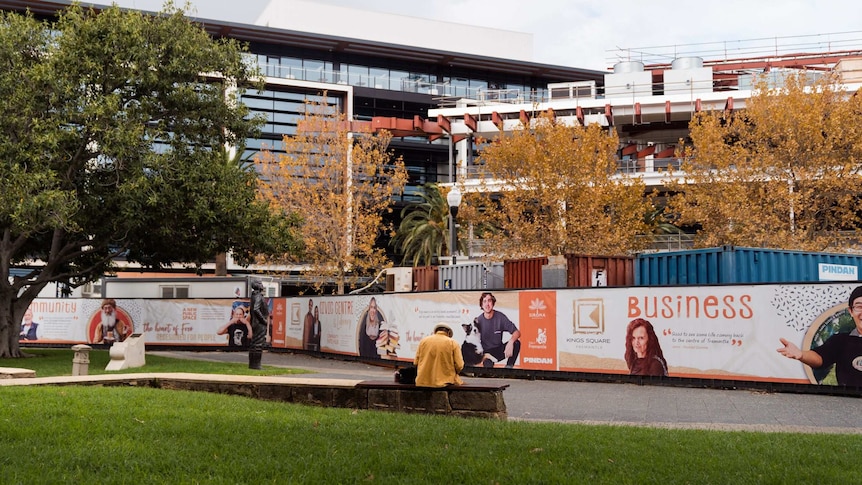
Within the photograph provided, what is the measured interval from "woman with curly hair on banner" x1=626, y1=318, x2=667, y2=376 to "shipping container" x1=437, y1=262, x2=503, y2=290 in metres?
10.6

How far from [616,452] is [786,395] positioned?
8821 millimetres

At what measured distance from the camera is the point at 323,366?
24.1 meters

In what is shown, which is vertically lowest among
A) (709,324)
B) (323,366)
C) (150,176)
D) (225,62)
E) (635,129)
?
(323,366)

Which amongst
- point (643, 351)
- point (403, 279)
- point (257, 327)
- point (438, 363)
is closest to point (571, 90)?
point (403, 279)

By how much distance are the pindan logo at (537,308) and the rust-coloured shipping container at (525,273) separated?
385 cm

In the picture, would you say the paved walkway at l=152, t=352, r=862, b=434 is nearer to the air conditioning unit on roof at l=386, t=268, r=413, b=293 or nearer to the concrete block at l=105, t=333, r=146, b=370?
the concrete block at l=105, t=333, r=146, b=370

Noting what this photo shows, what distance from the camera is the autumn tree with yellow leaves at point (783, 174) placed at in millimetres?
33531

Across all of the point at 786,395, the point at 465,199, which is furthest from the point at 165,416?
the point at 465,199

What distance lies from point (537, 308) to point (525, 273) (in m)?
5.08

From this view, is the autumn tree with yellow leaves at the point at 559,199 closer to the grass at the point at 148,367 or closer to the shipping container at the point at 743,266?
the shipping container at the point at 743,266

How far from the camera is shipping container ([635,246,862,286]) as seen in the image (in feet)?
67.5

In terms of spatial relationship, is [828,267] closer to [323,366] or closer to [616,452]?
[323,366]

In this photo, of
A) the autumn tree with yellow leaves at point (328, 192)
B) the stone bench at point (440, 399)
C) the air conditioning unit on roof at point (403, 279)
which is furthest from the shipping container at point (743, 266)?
the autumn tree with yellow leaves at point (328, 192)

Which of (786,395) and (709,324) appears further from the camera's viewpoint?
(709,324)
